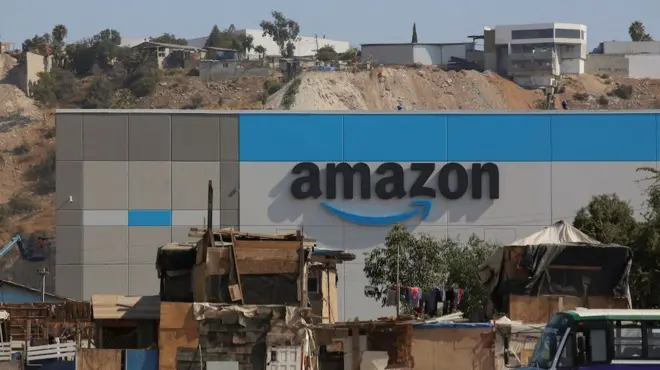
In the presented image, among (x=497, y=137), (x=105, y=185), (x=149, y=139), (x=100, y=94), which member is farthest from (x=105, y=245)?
(x=100, y=94)

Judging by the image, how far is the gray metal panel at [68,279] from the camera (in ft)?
223

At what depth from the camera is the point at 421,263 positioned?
55188mm

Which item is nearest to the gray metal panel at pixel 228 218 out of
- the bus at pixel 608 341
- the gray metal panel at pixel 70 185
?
the gray metal panel at pixel 70 185

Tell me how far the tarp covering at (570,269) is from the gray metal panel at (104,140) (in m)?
36.6

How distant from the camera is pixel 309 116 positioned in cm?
6894

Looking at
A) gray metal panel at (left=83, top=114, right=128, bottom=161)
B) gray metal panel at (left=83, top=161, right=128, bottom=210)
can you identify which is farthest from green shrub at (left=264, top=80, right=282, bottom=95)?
gray metal panel at (left=83, top=161, right=128, bottom=210)

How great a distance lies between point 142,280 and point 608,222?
2777 cm

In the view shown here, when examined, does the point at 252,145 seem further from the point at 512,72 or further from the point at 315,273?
the point at 512,72

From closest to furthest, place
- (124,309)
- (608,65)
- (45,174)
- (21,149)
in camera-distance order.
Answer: (124,309) → (45,174) → (21,149) → (608,65)

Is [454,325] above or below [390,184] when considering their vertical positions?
below

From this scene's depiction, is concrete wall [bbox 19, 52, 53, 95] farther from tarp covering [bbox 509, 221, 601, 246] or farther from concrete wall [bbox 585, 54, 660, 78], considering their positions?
tarp covering [bbox 509, 221, 601, 246]

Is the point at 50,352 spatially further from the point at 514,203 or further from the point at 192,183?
the point at 514,203

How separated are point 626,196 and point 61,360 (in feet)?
129

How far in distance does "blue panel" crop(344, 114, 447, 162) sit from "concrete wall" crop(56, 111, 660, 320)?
0.16 feet
